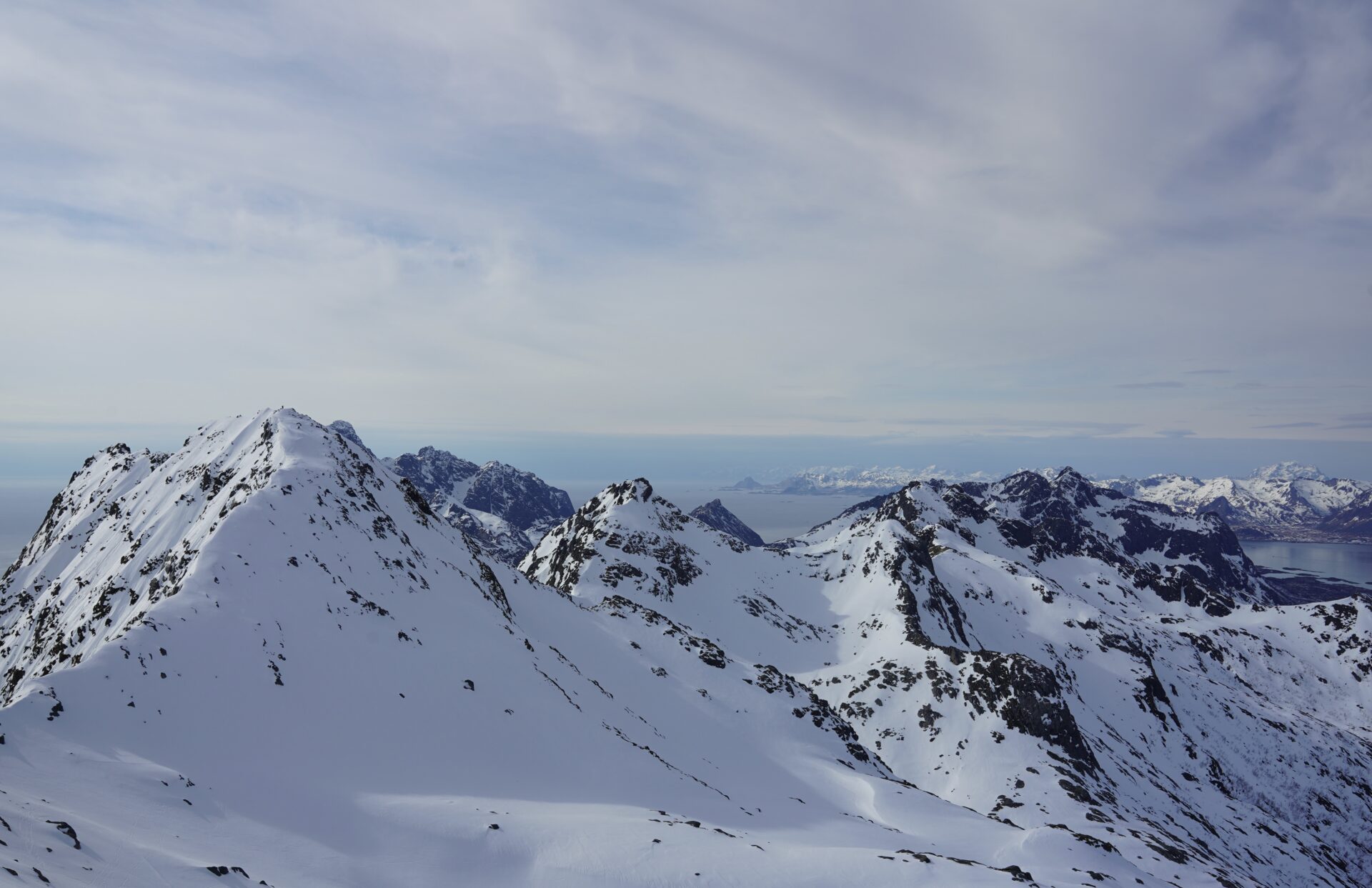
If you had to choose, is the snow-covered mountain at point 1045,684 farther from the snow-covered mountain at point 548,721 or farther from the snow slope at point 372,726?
the snow slope at point 372,726

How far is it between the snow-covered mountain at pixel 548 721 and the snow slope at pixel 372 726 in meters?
0.22

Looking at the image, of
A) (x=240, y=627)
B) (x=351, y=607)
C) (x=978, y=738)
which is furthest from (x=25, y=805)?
(x=978, y=738)

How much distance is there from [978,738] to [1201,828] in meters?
32.2

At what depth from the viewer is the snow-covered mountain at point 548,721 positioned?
1024 inches

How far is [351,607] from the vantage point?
43469 mm

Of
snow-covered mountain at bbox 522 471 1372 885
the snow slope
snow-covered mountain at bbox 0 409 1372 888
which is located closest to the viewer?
the snow slope

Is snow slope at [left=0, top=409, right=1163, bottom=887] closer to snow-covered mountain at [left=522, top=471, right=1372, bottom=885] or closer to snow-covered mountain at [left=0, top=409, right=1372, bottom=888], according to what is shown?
snow-covered mountain at [left=0, top=409, right=1372, bottom=888]

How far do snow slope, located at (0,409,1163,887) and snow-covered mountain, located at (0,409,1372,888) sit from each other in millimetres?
220

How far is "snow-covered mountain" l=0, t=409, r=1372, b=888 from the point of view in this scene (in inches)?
1024

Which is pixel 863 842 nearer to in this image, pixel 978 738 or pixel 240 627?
pixel 240 627

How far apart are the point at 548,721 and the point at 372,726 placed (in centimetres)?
1300

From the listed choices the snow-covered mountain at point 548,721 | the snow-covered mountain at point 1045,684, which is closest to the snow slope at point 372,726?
the snow-covered mountain at point 548,721

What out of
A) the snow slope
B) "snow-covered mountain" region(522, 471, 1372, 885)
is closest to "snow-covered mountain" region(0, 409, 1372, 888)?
the snow slope

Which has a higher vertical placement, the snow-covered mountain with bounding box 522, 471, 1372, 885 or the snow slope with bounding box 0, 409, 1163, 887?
the snow slope with bounding box 0, 409, 1163, 887
